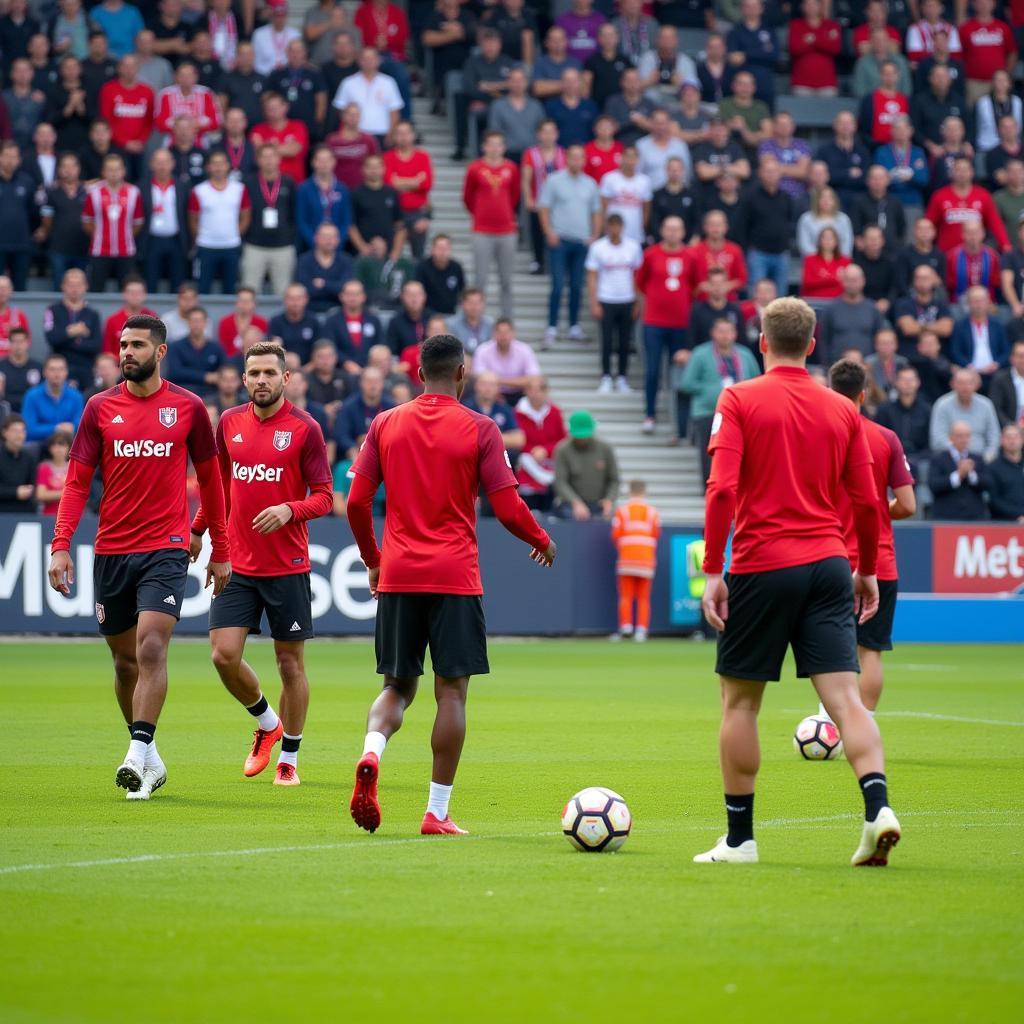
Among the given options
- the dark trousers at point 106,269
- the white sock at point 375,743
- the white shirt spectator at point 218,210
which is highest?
the white shirt spectator at point 218,210

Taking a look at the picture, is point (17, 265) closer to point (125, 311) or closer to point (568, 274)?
point (125, 311)

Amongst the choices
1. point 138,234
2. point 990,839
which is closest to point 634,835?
point 990,839

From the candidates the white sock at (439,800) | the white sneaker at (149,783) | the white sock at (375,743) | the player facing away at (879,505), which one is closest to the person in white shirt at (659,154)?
the player facing away at (879,505)

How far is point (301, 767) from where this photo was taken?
12.2 meters

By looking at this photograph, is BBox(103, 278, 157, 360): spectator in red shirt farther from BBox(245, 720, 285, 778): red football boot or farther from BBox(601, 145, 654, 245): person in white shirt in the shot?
BBox(245, 720, 285, 778): red football boot

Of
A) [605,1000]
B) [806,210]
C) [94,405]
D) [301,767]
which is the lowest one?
[301,767]

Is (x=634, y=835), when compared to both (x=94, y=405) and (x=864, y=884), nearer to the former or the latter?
(x=864, y=884)

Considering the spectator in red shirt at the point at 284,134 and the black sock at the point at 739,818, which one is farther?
the spectator in red shirt at the point at 284,134

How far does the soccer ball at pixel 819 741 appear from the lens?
12797 millimetres

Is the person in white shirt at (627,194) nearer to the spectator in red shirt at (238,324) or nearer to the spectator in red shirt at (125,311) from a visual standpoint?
the spectator in red shirt at (238,324)

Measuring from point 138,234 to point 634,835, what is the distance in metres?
18.1

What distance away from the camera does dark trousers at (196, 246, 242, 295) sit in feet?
84.0

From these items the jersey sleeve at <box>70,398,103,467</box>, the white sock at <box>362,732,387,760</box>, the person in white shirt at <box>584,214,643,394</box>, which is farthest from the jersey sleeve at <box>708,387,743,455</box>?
the person in white shirt at <box>584,214,643,394</box>

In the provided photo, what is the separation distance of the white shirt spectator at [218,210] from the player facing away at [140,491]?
47.4ft
